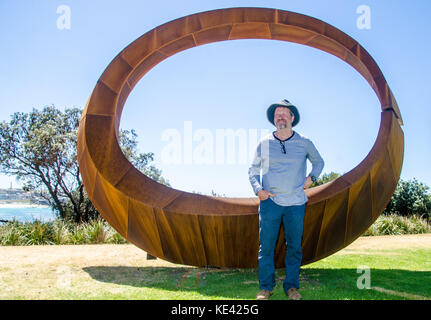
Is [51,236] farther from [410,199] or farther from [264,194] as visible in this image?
[410,199]

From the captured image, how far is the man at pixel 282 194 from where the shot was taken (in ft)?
14.0

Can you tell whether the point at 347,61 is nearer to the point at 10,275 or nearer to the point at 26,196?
the point at 10,275

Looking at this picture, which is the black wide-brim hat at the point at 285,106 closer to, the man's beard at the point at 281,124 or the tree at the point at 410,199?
the man's beard at the point at 281,124

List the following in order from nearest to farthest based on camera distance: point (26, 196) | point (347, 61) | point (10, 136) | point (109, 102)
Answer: point (109, 102) < point (347, 61) < point (10, 136) < point (26, 196)

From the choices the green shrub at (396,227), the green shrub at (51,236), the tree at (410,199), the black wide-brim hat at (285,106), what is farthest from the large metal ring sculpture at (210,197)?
the tree at (410,199)

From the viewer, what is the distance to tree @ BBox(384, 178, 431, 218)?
19734 mm

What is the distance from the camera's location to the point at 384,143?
567 cm

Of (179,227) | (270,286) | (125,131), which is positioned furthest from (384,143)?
(125,131)

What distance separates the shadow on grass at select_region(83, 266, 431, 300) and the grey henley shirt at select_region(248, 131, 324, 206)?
4.41 feet

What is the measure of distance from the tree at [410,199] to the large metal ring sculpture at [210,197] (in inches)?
630

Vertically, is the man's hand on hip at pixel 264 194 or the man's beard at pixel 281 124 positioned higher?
the man's beard at pixel 281 124

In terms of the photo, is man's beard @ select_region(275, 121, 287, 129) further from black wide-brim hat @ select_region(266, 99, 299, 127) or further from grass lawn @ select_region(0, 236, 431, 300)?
grass lawn @ select_region(0, 236, 431, 300)

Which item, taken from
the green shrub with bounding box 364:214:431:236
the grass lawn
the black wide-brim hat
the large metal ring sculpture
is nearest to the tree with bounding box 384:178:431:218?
the green shrub with bounding box 364:214:431:236

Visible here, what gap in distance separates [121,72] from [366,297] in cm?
550
